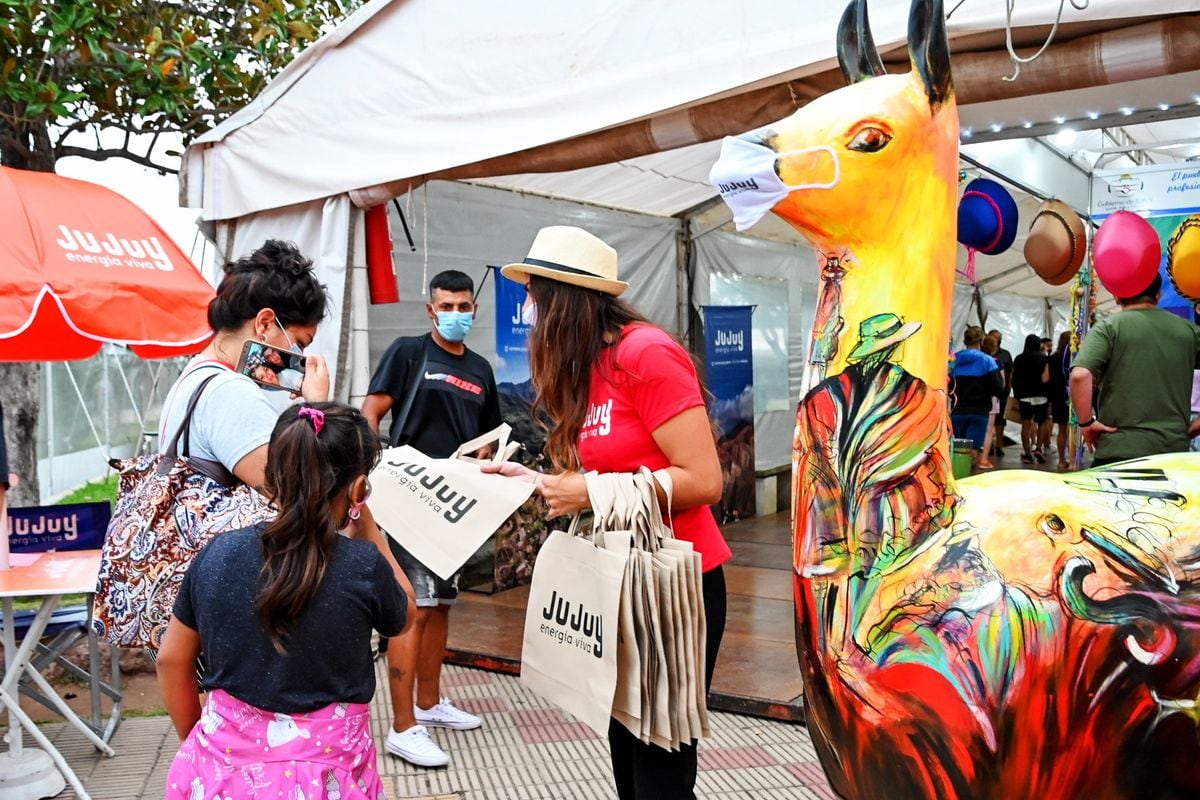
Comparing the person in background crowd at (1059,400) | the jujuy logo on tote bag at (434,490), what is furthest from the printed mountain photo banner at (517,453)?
the person in background crowd at (1059,400)

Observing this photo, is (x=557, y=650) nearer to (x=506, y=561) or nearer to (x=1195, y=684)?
(x=1195, y=684)

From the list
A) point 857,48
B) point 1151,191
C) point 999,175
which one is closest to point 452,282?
point 857,48

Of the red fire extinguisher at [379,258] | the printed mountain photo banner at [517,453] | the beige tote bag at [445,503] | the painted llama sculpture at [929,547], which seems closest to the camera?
the painted llama sculpture at [929,547]

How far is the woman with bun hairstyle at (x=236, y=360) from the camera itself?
83.7 inches

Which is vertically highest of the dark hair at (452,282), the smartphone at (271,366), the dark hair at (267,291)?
the dark hair at (452,282)

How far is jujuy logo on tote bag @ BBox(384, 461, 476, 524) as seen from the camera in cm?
230

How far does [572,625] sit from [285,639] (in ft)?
1.78

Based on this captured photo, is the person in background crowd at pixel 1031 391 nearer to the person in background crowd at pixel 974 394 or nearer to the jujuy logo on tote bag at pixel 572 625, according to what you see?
the person in background crowd at pixel 974 394

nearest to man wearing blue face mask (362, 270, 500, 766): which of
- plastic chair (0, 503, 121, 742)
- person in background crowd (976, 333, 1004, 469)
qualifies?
plastic chair (0, 503, 121, 742)

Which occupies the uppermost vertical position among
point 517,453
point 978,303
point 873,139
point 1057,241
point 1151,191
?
point 1151,191

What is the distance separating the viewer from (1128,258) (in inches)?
168

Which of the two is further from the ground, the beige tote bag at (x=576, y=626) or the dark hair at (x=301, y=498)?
the dark hair at (x=301, y=498)

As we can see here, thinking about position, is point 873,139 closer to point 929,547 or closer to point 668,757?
point 929,547

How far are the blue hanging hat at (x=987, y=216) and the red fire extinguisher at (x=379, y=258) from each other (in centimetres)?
317
